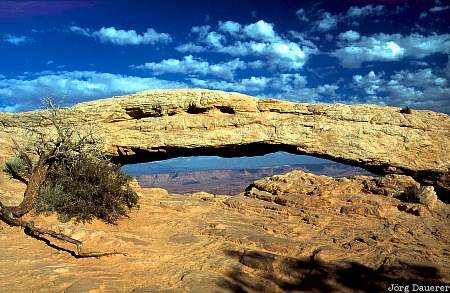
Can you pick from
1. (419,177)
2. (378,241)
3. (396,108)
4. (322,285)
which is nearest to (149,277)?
(322,285)

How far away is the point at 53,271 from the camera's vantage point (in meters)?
8.21

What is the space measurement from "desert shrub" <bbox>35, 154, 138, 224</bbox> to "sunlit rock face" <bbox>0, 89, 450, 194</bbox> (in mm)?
6937

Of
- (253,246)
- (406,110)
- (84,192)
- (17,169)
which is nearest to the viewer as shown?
(253,246)

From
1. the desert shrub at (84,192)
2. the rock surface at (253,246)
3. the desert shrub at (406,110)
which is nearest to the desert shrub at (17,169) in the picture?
the rock surface at (253,246)

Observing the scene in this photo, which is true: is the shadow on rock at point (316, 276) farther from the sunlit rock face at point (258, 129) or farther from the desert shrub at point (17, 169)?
the desert shrub at point (17, 169)

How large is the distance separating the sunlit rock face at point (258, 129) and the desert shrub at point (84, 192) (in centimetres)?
694

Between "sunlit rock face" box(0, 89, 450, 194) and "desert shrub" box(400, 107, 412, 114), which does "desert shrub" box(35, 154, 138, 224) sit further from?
"desert shrub" box(400, 107, 412, 114)

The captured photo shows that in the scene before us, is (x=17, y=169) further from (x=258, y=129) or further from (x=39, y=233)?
(x=258, y=129)

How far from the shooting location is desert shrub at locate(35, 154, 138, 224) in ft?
38.3

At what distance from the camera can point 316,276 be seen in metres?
8.24

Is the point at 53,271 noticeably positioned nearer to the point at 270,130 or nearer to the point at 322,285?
the point at 322,285

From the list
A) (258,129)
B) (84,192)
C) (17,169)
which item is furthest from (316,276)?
(17,169)

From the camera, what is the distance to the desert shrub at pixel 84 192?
11664mm

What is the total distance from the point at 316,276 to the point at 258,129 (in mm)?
11975
